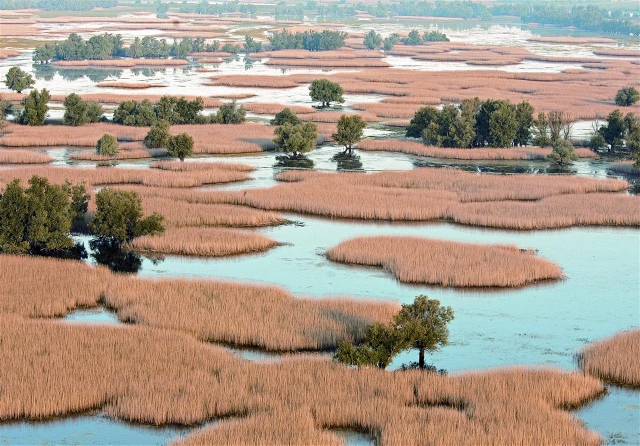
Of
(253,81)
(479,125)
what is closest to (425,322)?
(479,125)

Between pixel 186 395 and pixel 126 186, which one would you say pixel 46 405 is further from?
pixel 126 186

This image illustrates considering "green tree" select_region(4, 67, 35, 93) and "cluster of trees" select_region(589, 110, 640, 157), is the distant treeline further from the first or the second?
"cluster of trees" select_region(589, 110, 640, 157)

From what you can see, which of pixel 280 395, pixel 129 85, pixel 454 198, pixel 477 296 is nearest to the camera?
pixel 280 395

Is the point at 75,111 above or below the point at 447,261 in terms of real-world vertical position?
below

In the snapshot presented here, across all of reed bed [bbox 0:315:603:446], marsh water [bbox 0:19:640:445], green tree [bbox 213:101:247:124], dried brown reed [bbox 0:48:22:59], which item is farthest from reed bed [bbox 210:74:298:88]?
reed bed [bbox 0:315:603:446]

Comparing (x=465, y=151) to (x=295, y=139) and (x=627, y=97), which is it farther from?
(x=627, y=97)

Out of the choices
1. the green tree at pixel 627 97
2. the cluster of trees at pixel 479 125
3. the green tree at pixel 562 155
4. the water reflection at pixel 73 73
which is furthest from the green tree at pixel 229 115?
the water reflection at pixel 73 73
